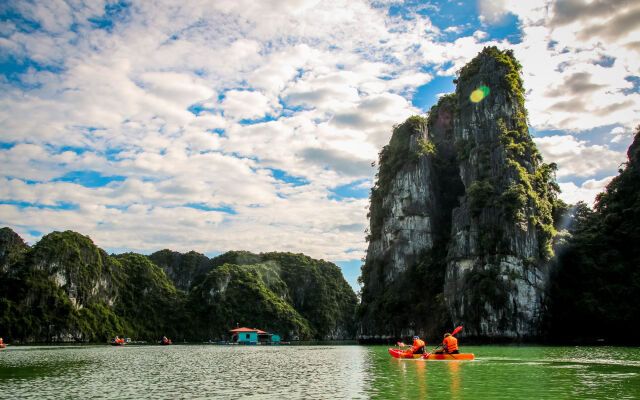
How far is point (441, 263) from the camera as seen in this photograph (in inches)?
2584

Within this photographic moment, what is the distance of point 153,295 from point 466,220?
74734mm

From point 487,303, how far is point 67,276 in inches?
2739

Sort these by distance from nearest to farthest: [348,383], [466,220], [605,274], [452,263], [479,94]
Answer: [348,383] < [605,274] < [452,263] < [466,220] < [479,94]

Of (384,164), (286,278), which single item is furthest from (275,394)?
(286,278)

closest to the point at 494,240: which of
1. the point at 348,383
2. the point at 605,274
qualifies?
the point at 605,274

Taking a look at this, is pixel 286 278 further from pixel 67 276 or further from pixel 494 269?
pixel 494 269

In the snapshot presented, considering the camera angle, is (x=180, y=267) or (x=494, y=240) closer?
(x=494, y=240)

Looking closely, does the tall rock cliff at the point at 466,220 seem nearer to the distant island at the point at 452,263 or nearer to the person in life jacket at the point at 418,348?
the distant island at the point at 452,263

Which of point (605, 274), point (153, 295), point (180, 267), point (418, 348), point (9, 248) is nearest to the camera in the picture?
point (418, 348)

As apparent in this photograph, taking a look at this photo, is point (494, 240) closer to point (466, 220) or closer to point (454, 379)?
point (466, 220)

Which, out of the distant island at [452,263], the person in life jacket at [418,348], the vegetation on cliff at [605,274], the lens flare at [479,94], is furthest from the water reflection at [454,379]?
the lens flare at [479,94]

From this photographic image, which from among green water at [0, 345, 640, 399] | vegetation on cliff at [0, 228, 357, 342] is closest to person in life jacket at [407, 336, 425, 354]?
green water at [0, 345, 640, 399]

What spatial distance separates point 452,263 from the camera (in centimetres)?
5822

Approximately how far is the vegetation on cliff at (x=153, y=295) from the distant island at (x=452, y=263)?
30 centimetres
